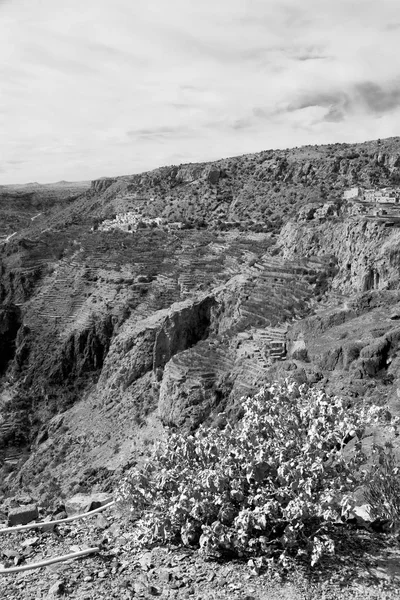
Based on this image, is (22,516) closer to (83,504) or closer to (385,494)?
(83,504)

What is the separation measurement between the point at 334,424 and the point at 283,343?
13007 millimetres

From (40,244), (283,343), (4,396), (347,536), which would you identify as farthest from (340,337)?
(40,244)

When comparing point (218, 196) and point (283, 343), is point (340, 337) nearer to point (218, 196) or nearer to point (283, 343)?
point (283, 343)

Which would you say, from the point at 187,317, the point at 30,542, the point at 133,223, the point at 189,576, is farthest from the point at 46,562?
the point at 133,223

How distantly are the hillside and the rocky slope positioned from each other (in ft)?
0.29

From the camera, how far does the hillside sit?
58.3 ft

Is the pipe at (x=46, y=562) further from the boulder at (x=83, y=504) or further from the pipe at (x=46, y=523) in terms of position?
the boulder at (x=83, y=504)

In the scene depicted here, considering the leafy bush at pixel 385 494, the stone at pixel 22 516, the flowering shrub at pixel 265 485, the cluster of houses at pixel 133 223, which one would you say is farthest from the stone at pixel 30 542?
the cluster of houses at pixel 133 223

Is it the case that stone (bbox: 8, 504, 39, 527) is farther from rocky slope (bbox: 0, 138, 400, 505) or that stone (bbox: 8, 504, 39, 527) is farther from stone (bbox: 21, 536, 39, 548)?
rocky slope (bbox: 0, 138, 400, 505)

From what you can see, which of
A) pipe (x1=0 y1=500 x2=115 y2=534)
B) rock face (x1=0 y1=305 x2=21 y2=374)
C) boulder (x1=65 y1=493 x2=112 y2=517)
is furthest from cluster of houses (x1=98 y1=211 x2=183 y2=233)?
pipe (x1=0 y1=500 x2=115 y2=534)

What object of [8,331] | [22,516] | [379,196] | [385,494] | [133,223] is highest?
[133,223]

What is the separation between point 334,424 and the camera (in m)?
6.22

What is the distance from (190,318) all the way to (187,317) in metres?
0.17

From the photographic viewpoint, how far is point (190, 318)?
2580cm
